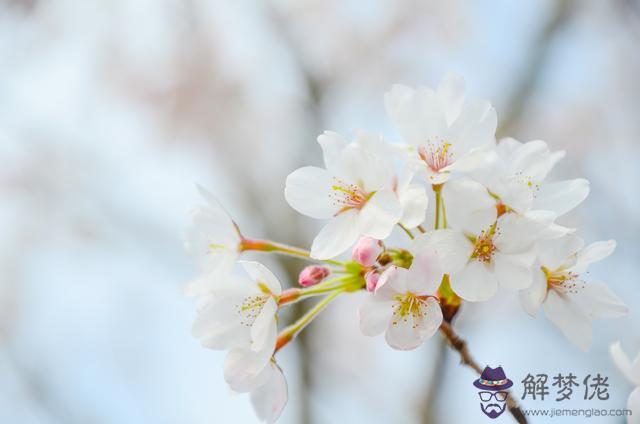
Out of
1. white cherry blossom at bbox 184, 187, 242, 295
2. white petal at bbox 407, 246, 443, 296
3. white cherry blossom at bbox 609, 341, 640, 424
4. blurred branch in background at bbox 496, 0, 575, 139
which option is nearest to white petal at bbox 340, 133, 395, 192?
white petal at bbox 407, 246, 443, 296

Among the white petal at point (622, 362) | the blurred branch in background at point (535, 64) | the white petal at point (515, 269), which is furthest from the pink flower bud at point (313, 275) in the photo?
the blurred branch in background at point (535, 64)

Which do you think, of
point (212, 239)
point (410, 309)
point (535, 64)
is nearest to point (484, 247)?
point (410, 309)

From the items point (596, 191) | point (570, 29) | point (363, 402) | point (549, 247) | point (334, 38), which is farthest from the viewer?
point (334, 38)

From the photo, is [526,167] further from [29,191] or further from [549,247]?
[29,191]

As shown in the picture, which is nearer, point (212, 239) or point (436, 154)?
point (436, 154)

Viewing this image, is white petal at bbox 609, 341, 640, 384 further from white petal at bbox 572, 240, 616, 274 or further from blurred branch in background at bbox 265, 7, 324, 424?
blurred branch in background at bbox 265, 7, 324, 424

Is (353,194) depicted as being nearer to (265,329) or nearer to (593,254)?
(265,329)

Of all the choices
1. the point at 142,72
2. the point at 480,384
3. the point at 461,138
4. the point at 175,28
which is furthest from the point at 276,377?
the point at 142,72
